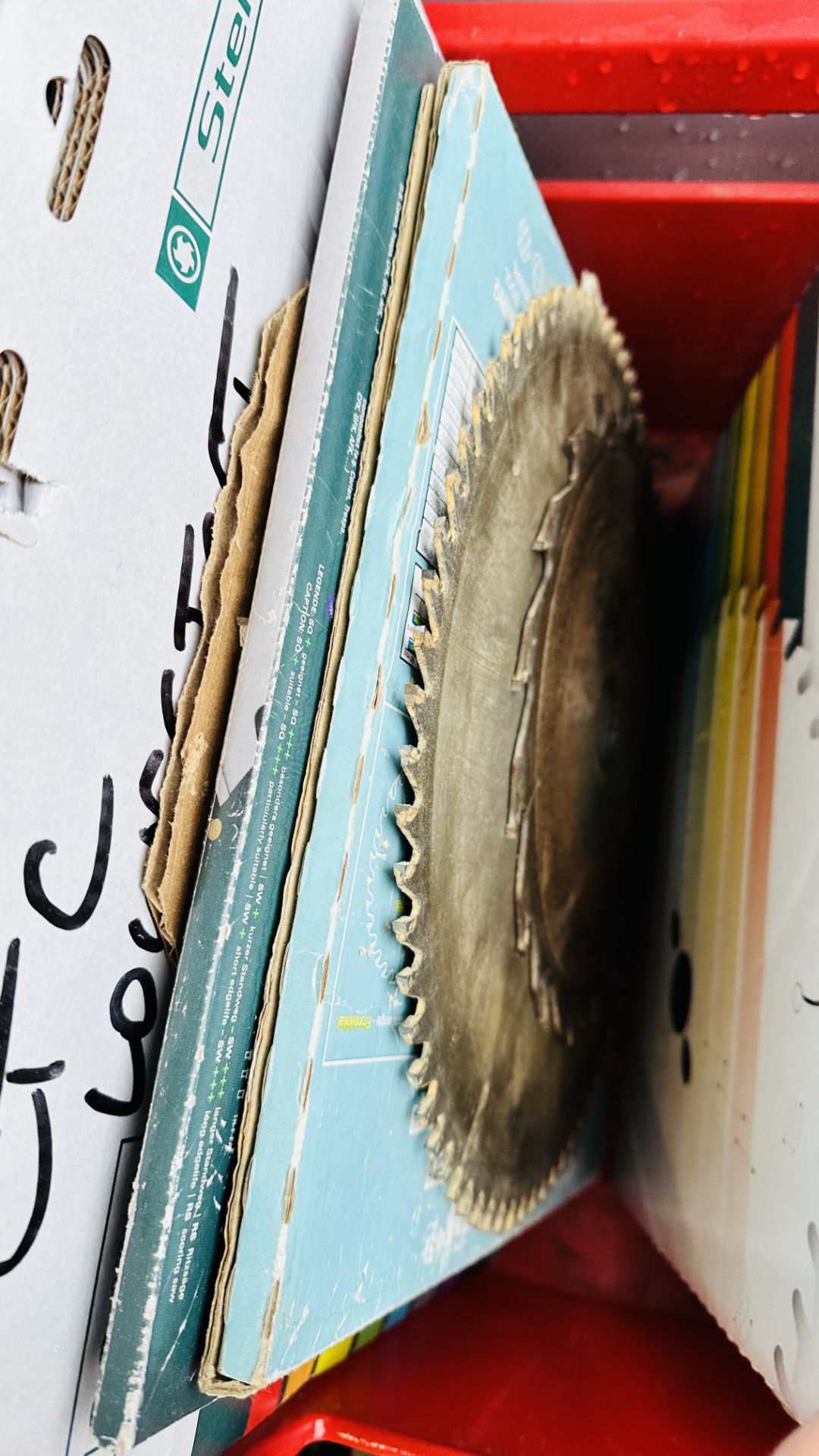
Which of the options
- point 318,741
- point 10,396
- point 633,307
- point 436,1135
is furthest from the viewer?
point 633,307

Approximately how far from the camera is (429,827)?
503mm

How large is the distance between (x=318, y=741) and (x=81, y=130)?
241mm

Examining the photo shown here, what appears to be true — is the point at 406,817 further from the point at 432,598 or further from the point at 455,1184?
the point at 455,1184

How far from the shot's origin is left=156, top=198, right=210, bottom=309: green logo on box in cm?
40

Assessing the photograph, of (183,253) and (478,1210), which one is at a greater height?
(183,253)

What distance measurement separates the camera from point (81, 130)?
352 millimetres

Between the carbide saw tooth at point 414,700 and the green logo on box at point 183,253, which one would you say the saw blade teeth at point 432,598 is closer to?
the carbide saw tooth at point 414,700

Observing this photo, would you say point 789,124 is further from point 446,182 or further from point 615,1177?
point 615,1177

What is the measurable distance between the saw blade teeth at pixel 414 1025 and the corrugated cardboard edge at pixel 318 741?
0.09m

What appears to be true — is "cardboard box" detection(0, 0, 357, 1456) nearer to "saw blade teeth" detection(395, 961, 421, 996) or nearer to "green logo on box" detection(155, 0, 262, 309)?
"green logo on box" detection(155, 0, 262, 309)

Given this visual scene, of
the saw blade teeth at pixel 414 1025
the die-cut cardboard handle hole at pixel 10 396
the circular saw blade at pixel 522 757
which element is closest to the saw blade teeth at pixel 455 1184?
the circular saw blade at pixel 522 757

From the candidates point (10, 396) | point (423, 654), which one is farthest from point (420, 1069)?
point (10, 396)

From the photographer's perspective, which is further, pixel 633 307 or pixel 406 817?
pixel 633 307

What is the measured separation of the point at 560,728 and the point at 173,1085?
36 centimetres
